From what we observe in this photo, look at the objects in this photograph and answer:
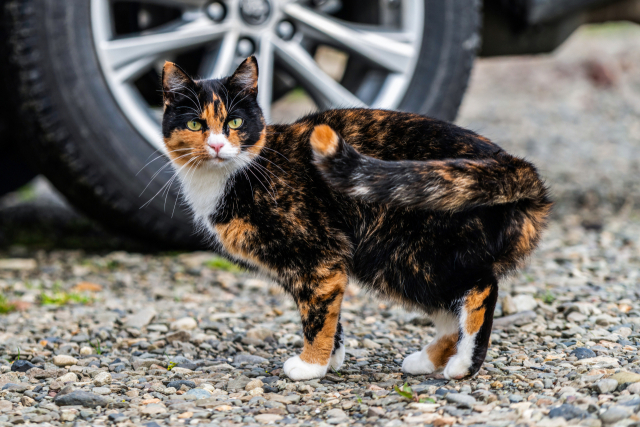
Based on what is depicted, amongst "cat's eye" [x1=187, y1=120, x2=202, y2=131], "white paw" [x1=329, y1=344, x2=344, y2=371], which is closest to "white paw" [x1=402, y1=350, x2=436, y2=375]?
"white paw" [x1=329, y1=344, x2=344, y2=371]

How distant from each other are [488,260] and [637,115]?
27.1 feet

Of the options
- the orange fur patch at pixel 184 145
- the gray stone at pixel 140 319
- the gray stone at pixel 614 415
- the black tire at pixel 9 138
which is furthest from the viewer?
the black tire at pixel 9 138

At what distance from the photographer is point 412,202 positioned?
215cm

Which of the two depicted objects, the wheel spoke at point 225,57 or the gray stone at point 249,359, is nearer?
the gray stone at point 249,359

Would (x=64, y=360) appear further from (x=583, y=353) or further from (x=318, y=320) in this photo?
(x=583, y=353)

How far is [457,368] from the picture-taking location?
90.7 inches

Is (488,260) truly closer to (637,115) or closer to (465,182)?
(465,182)

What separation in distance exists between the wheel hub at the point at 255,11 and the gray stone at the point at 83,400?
231 centimetres

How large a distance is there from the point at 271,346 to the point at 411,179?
1.10 meters

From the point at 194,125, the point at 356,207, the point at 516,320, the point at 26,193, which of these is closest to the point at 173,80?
the point at 194,125

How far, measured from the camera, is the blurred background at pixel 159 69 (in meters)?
3.49

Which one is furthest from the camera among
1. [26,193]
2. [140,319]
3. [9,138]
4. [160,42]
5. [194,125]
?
[26,193]

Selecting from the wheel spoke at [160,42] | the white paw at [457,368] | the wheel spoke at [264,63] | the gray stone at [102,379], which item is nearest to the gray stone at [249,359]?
the gray stone at [102,379]

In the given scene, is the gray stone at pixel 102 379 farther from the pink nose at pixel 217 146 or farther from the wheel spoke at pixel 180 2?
the wheel spoke at pixel 180 2
